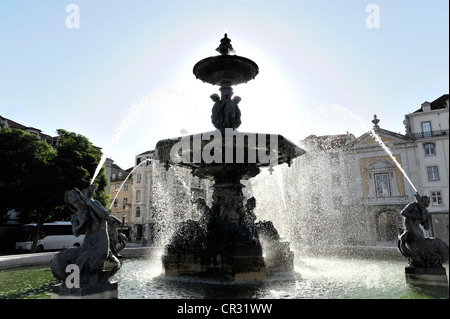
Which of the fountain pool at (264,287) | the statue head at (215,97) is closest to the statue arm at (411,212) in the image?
the fountain pool at (264,287)

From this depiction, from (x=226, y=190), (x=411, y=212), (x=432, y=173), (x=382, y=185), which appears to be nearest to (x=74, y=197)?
(x=226, y=190)

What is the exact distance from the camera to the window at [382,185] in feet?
116

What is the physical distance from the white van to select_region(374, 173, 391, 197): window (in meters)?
30.9

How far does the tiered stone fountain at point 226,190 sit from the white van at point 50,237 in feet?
72.4

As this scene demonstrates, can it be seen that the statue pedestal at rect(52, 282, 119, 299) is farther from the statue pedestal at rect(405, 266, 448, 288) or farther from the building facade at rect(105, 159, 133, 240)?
the building facade at rect(105, 159, 133, 240)

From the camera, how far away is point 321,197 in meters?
38.2

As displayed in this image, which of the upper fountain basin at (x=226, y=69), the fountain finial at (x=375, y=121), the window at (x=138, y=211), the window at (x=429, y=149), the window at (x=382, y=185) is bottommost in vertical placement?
the window at (x=138, y=211)

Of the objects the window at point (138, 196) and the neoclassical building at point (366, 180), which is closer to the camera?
the neoclassical building at point (366, 180)

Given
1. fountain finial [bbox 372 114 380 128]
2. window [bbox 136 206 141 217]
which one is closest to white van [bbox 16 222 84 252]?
window [bbox 136 206 141 217]

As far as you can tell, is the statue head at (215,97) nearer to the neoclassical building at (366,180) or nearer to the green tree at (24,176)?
the green tree at (24,176)

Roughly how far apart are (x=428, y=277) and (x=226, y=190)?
4.78m
